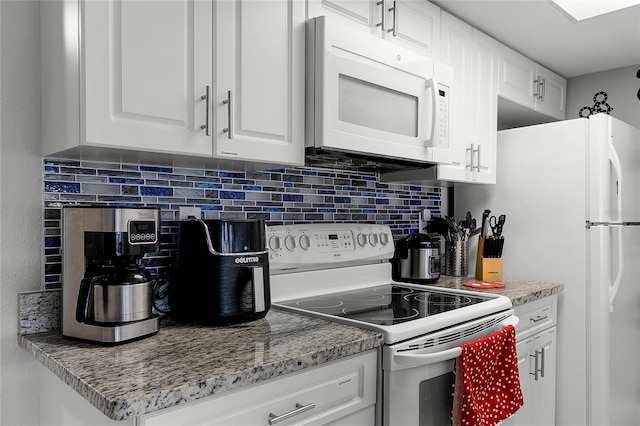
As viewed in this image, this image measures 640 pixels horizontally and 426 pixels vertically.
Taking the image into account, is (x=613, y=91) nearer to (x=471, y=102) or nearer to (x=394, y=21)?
(x=471, y=102)

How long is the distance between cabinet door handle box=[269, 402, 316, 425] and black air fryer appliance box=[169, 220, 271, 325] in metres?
0.34

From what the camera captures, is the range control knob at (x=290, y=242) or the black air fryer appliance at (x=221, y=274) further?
the range control knob at (x=290, y=242)

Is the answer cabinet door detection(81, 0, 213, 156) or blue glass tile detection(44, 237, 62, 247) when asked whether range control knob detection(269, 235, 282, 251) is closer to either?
cabinet door detection(81, 0, 213, 156)

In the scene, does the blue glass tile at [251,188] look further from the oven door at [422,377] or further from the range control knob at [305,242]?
the oven door at [422,377]

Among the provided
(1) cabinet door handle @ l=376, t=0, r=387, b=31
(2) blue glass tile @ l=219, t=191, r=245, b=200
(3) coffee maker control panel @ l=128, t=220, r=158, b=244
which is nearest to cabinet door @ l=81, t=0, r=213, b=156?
(3) coffee maker control panel @ l=128, t=220, r=158, b=244

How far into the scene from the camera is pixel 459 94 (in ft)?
7.97

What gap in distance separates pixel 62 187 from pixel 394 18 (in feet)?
4.57

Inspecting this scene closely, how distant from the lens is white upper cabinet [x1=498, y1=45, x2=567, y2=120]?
277cm

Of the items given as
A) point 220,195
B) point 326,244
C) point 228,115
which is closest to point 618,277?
point 326,244

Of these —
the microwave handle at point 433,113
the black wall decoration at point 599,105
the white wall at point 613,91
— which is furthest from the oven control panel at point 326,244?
the white wall at point 613,91

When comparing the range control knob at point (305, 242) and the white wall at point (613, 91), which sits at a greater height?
the white wall at point (613, 91)

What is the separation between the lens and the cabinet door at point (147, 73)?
119cm

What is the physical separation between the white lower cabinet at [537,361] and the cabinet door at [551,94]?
1344mm

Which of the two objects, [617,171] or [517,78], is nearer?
[617,171]
